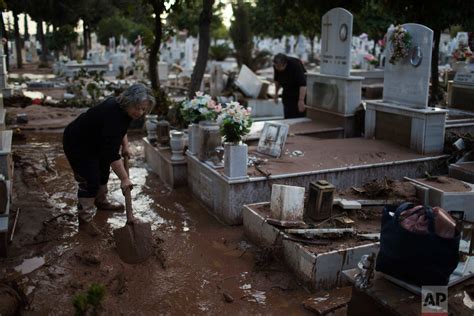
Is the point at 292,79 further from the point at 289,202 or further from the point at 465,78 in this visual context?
the point at 289,202

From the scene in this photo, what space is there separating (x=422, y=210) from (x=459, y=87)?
21.6ft

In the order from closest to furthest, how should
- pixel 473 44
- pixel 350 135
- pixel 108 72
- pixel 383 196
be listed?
1. pixel 383 196
2. pixel 350 135
3. pixel 473 44
4. pixel 108 72

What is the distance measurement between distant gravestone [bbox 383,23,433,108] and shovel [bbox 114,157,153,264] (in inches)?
172

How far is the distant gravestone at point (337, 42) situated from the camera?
851 centimetres

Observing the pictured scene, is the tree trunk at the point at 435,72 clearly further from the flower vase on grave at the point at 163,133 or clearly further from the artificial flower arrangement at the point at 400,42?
the flower vase on grave at the point at 163,133

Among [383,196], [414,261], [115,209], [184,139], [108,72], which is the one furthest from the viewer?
[108,72]

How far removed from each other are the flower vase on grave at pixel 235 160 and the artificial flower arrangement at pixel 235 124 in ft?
0.23

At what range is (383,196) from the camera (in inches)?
217

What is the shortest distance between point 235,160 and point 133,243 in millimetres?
1470

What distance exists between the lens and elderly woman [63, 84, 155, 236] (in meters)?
4.84

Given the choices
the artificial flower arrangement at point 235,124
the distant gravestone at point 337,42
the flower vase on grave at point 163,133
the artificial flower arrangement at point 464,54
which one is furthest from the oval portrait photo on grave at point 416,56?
the flower vase on grave at point 163,133

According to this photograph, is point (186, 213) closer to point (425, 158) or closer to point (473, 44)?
point (425, 158)

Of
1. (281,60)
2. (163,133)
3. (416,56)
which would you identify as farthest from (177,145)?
(416,56)

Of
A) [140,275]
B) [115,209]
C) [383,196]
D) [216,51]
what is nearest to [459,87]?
[383,196]
